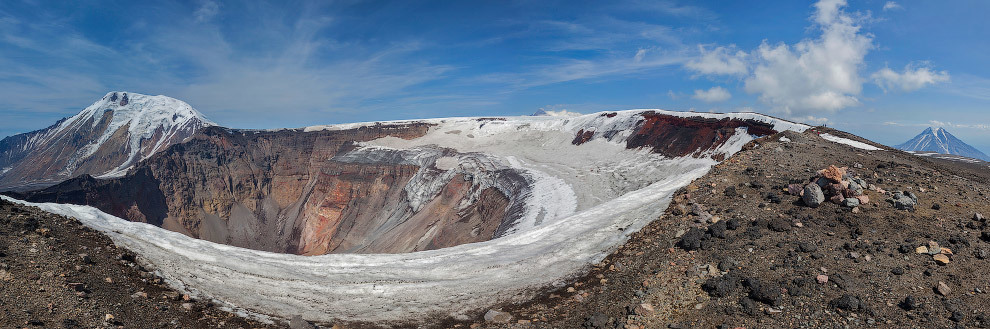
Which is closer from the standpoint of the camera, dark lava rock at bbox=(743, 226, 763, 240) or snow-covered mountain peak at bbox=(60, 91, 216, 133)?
dark lava rock at bbox=(743, 226, 763, 240)

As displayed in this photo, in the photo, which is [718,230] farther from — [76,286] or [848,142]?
[848,142]

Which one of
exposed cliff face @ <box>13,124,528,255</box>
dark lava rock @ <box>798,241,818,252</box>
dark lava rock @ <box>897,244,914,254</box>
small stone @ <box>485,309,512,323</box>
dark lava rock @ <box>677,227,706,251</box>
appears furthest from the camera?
exposed cliff face @ <box>13,124,528,255</box>

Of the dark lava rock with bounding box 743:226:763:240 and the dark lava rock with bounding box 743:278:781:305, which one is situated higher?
the dark lava rock with bounding box 743:226:763:240

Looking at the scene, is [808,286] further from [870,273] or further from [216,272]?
[216,272]

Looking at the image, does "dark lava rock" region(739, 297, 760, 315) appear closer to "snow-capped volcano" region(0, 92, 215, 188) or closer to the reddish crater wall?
the reddish crater wall

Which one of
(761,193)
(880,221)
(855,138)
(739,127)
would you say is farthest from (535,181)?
(880,221)

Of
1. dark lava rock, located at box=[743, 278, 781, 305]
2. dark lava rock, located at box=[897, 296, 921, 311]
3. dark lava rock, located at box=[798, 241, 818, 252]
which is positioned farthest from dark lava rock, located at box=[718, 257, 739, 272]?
dark lava rock, located at box=[897, 296, 921, 311]

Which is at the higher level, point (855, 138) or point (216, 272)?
point (855, 138)

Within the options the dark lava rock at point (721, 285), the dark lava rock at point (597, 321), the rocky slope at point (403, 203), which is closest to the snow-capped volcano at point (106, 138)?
the rocky slope at point (403, 203)
